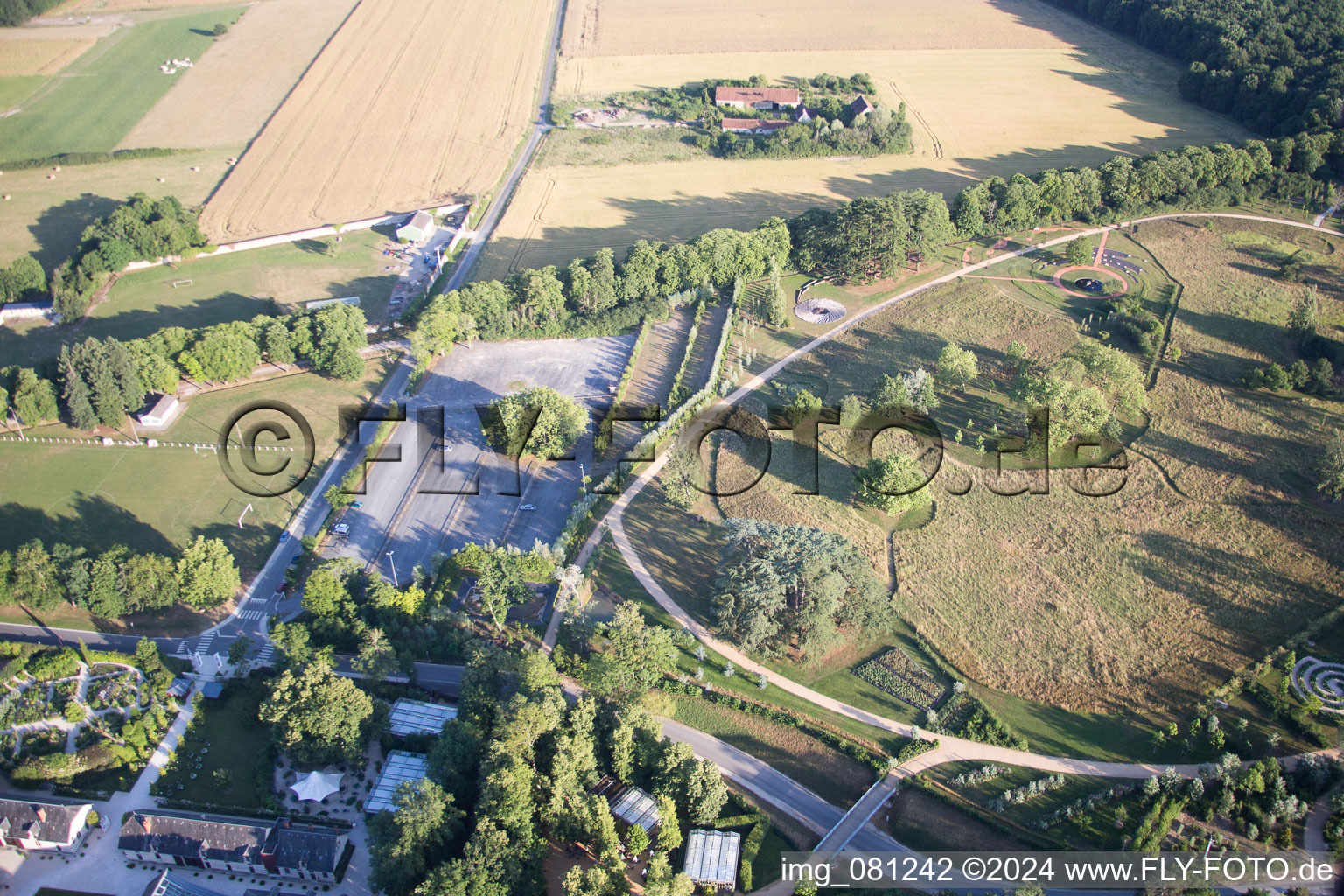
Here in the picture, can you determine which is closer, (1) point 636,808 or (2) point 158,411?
(1) point 636,808

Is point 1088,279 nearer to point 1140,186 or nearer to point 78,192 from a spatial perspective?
point 1140,186

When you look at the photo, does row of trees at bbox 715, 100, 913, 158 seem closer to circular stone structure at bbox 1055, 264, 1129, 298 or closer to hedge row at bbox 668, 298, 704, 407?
circular stone structure at bbox 1055, 264, 1129, 298

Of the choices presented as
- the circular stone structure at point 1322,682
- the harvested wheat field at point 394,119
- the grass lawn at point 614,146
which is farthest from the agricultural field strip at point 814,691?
the harvested wheat field at point 394,119

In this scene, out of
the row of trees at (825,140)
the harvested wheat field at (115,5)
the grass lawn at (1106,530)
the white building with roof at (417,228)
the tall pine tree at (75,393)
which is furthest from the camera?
the harvested wheat field at (115,5)

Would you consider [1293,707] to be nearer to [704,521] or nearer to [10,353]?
[704,521]

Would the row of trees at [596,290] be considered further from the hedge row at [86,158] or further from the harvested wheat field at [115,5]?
the harvested wheat field at [115,5]

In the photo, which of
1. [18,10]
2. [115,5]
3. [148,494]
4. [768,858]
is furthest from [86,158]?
[768,858]

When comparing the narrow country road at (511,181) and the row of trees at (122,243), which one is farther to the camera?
the narrow country road at (511,181)
